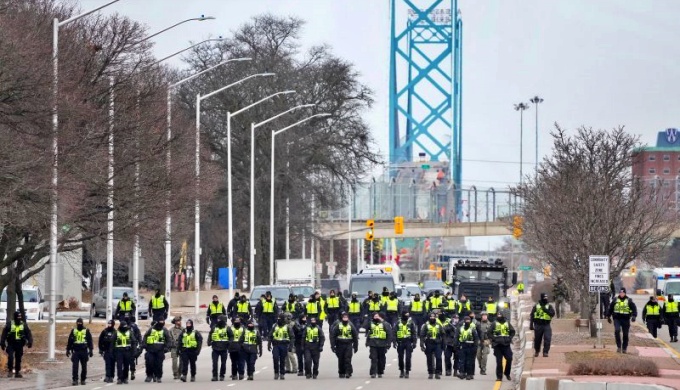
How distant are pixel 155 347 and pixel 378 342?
480 cm

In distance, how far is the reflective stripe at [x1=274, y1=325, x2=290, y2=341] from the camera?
111ft

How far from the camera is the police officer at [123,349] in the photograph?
107 feet

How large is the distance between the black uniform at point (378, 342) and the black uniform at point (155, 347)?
4310 millimetres

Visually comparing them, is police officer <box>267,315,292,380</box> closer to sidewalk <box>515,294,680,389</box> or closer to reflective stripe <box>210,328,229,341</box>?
reflective stripe <box>210,328,229,341</box>

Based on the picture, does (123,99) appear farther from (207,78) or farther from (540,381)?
(207,78)

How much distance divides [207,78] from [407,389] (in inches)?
2027

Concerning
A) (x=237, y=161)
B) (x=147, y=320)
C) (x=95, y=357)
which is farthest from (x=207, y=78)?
(x=95, y=357)

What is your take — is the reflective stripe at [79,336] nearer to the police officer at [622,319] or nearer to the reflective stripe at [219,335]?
the reflective stripe at [219,335]

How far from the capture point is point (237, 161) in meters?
81.4

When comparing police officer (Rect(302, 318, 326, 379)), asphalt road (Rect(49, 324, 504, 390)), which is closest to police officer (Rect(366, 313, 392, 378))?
asphalt road (Rect(49, 324, 504, 390))

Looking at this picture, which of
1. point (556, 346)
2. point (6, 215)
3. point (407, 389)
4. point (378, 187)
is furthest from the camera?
point (378, 187)

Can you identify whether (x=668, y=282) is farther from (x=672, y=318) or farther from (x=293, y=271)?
(x=293, y=271)

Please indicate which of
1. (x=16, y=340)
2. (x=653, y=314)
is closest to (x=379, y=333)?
(x=16, y=340)

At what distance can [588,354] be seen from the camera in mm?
35000
